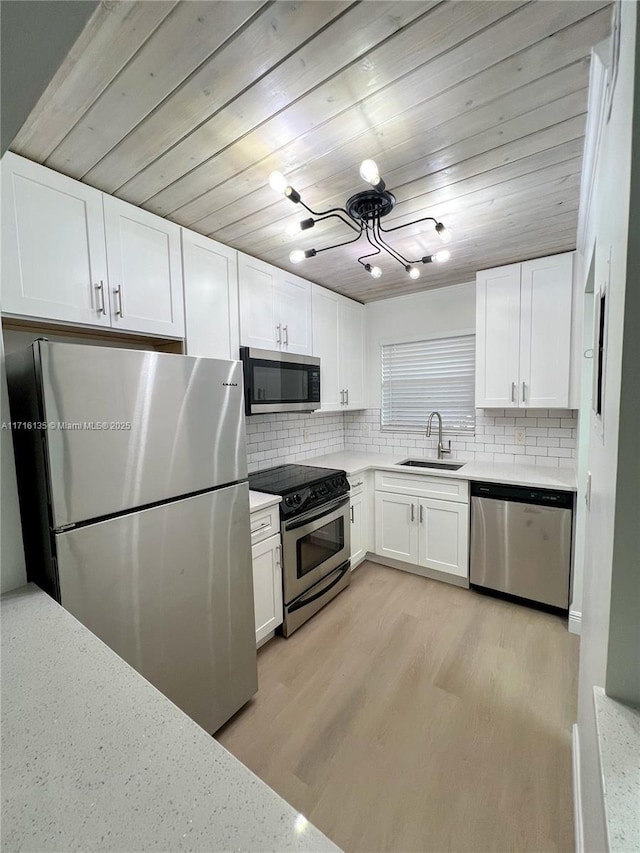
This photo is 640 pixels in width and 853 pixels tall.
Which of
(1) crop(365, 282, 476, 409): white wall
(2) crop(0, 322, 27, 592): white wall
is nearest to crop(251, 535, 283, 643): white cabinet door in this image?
(2) crop(0, 322, 27, 592): white wall

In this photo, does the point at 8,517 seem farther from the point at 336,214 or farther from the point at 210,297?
the point at 336,214

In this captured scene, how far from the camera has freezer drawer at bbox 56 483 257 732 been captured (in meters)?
1.23

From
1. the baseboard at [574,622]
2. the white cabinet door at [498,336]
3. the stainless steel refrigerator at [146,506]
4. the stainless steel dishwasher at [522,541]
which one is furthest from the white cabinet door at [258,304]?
the baseboard at [574,622]

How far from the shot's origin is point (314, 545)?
2.50m

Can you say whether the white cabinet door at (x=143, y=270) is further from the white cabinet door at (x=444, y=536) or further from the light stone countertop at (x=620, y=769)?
the white cabinet door at (x=444, y=536)

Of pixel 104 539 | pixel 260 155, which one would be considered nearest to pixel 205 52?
pixel 260 155

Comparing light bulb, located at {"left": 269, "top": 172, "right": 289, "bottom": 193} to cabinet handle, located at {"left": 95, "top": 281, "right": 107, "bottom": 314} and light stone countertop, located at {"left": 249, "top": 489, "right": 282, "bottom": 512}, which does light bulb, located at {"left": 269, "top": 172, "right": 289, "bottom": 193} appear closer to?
cabinet handle, located at {"left": 95, "top": 281, "right": 107, "bottom": 314}

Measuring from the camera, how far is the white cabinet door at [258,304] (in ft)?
7.63

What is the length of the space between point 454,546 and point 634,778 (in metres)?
2.31

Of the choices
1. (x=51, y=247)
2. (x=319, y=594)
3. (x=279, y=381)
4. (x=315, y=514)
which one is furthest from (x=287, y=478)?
(x=51, y=247)

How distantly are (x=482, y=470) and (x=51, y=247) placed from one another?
115 inches

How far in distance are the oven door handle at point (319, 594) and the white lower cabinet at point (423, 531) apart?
48cm

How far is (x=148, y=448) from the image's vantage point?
1.36 meters

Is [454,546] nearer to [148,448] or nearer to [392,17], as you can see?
[148,448]
